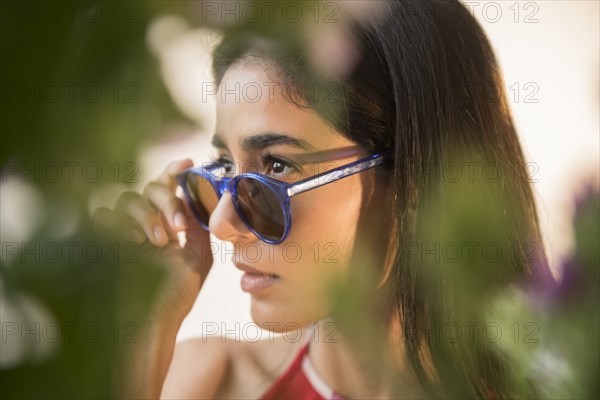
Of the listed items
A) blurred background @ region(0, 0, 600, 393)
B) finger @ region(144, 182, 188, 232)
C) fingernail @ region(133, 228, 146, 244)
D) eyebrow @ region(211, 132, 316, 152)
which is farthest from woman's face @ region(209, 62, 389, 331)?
blurred background @ region(0, 0, 600, 393)

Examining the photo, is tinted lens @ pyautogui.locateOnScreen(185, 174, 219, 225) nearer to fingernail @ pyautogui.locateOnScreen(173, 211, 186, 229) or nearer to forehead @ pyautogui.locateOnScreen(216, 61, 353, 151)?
fingernail @ pyautogui.locateOnScreen(173, 211, 186, 229)

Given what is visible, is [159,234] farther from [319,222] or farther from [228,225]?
[319,222]

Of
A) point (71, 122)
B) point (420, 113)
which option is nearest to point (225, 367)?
point (420, 113)

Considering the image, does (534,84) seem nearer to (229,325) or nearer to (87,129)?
(229,325)

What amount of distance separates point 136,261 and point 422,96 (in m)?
0.80

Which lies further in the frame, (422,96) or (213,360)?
(213,360)

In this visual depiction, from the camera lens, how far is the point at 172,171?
1.18 metres

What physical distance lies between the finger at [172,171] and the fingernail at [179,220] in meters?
0.05

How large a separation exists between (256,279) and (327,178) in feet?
0.67

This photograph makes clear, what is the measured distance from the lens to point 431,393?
93 centimetres

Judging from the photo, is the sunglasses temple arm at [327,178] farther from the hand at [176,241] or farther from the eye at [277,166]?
the hand at [176,241]

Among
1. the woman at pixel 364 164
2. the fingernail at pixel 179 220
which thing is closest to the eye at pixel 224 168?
the woman at pixel 364 164

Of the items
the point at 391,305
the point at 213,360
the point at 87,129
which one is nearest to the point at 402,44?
the point at 391,305

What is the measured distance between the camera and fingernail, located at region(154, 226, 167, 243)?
998mm
